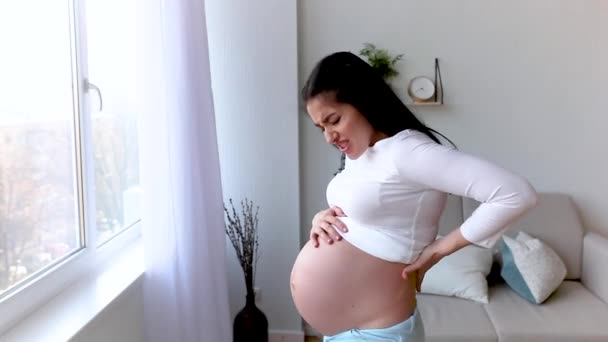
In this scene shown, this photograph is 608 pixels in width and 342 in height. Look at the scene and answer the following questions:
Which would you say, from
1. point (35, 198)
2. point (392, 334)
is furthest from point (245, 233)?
point (392, 334)

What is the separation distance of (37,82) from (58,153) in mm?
239

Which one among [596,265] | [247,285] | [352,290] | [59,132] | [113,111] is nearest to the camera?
[352,290]

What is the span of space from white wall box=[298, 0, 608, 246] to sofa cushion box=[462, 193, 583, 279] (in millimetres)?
158

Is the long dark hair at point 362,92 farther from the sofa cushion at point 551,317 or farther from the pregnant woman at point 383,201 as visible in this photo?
the sofa cushion at point 551,317

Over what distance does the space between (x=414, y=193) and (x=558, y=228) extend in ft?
5.94

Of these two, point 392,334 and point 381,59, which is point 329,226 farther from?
point 381,59

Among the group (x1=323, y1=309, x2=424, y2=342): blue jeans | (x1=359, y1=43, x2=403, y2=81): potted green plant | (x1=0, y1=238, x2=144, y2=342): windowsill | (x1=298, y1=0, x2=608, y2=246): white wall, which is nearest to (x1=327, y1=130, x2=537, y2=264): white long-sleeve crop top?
(x1=323, y1=309, x2=424, y2=342): blue jeans

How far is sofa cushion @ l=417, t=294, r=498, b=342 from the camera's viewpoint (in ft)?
6.64

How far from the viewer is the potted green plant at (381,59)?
258 centimetres

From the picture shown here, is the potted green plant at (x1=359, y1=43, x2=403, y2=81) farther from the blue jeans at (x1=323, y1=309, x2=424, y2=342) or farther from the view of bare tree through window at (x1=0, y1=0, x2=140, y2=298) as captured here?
the blue jeans at (x1=323, y1=309, x2=424, y2=342)

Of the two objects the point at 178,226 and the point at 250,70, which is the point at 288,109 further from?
the point at 178,226

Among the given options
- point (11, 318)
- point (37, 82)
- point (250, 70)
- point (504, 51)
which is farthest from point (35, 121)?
point (504, 51)

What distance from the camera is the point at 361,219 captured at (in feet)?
3.68

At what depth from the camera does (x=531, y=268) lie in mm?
2270
